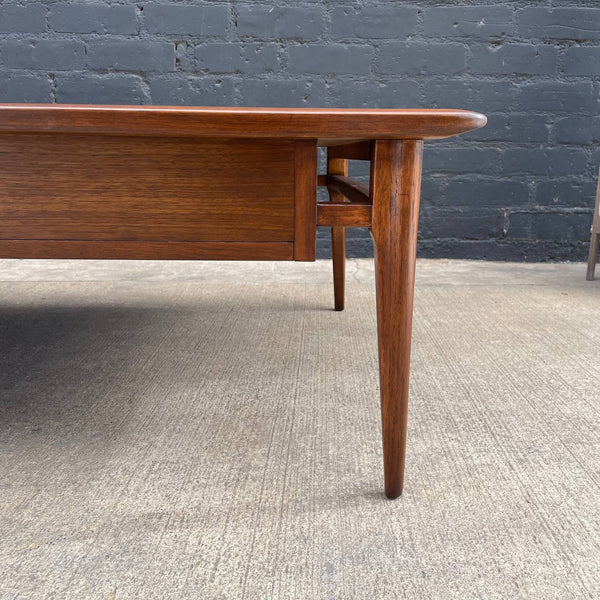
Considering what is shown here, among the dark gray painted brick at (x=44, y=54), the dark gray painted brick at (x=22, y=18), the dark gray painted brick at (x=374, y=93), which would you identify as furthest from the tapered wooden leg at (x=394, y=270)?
the dark gray painted brick at (x=22, y=18)

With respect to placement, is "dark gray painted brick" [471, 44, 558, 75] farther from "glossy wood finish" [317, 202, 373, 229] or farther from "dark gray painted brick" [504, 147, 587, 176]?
"glossy wood finish" [317, 202, 373, 229]

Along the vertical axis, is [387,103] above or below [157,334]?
above

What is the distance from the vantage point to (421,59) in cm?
287

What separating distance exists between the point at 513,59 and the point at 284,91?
39.0 inches

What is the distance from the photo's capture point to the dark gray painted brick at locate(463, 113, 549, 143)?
2.91 m

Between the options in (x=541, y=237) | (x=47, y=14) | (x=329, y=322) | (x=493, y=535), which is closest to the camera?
(x=493, y=535)

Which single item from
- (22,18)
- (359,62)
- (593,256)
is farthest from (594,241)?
(22,18)

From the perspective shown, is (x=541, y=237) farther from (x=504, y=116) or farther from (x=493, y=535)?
(x=493, y=535)

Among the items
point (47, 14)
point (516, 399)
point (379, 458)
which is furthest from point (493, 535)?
point (47, 14)

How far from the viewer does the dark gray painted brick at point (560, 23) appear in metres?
2.83

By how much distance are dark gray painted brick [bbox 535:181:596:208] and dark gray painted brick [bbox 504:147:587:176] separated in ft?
0.17

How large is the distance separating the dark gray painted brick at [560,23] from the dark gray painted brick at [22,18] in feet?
6.63

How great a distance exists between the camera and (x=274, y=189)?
951mm

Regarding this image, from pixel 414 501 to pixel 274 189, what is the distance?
49cm
